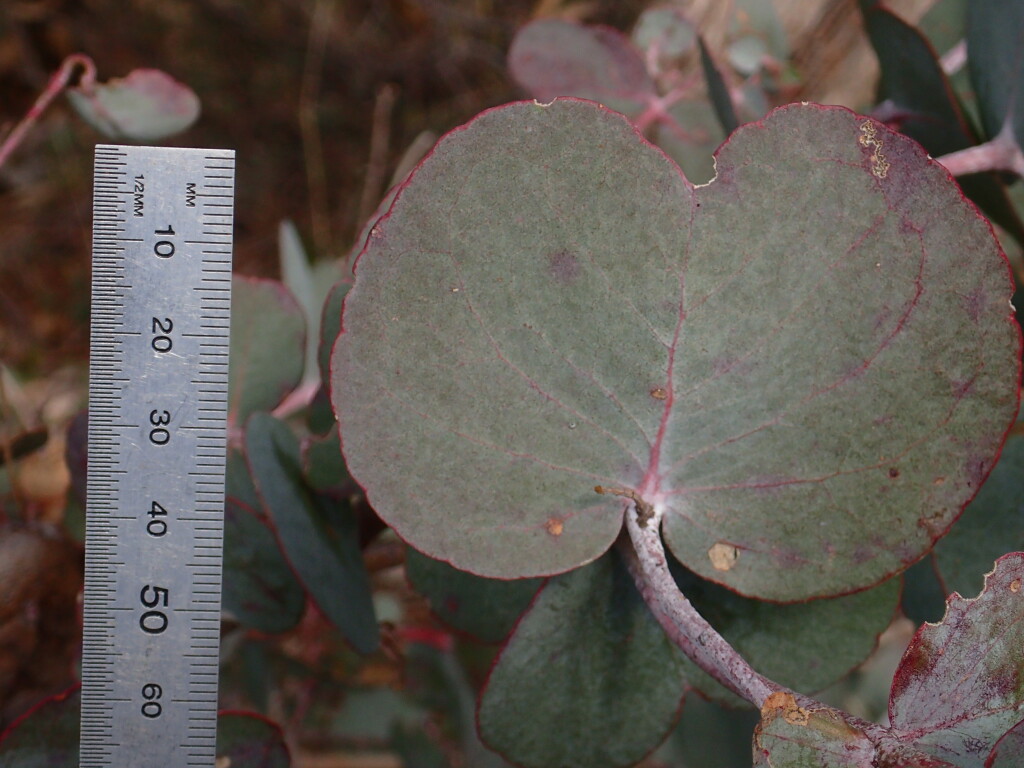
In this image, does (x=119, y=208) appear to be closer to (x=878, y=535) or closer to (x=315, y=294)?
(x=315, y=294)

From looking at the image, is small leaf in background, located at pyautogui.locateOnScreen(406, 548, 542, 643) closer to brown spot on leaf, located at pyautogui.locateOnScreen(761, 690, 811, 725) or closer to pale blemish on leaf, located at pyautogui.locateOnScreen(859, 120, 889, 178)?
brown spot on leaf, located at pyautogui.locateOnScreen(761, 690, 811, 725)

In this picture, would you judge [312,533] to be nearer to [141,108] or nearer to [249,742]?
[249,742]

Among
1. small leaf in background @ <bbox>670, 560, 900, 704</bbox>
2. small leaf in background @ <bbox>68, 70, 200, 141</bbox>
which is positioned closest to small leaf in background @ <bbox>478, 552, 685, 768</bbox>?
small leaf in background @ <bbox>670, 560, 900, 704</bbox>

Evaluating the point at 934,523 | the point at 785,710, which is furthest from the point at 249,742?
the point at 934,523

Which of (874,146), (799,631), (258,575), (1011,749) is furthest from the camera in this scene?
Answer: (258,575)

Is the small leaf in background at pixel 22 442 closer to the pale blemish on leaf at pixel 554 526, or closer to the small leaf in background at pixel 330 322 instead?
the small leaf in background at pixel 330 322

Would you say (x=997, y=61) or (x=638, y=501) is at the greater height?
(x=997, y=61)

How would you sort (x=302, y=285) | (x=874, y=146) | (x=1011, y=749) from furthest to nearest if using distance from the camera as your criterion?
(x=302, y=285) → (x=874, y=146) → (x=1011, y=749)
